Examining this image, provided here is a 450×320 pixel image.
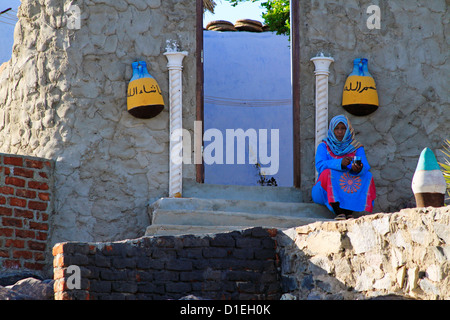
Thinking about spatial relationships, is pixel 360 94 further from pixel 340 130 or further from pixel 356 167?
pixel 356 167

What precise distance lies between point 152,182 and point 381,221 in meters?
3.26

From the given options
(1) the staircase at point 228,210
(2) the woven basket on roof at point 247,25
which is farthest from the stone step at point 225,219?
(2) the woven basket on roof at point 247,25

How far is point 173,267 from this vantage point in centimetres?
486

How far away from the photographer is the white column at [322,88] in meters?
7.37

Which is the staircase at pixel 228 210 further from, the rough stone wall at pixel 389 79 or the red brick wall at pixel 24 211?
the red brick wall at pixel 24 211

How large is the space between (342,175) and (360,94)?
3.19 feet

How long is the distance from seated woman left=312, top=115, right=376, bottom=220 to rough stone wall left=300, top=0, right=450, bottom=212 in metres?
0.46

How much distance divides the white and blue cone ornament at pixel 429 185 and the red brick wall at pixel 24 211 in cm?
366

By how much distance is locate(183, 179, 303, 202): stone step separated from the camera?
7.22 metres

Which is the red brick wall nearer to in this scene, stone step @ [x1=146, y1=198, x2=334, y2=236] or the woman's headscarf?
stone step @ [x1=146, y1=198, x2=334, y2=236]

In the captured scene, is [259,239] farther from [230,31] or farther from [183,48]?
[230,31]

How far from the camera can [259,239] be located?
507 cm

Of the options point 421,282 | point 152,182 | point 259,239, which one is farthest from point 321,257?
point 152,182

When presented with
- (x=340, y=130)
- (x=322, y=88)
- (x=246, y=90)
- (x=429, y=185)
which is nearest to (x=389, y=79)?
(x=322, y=88)
